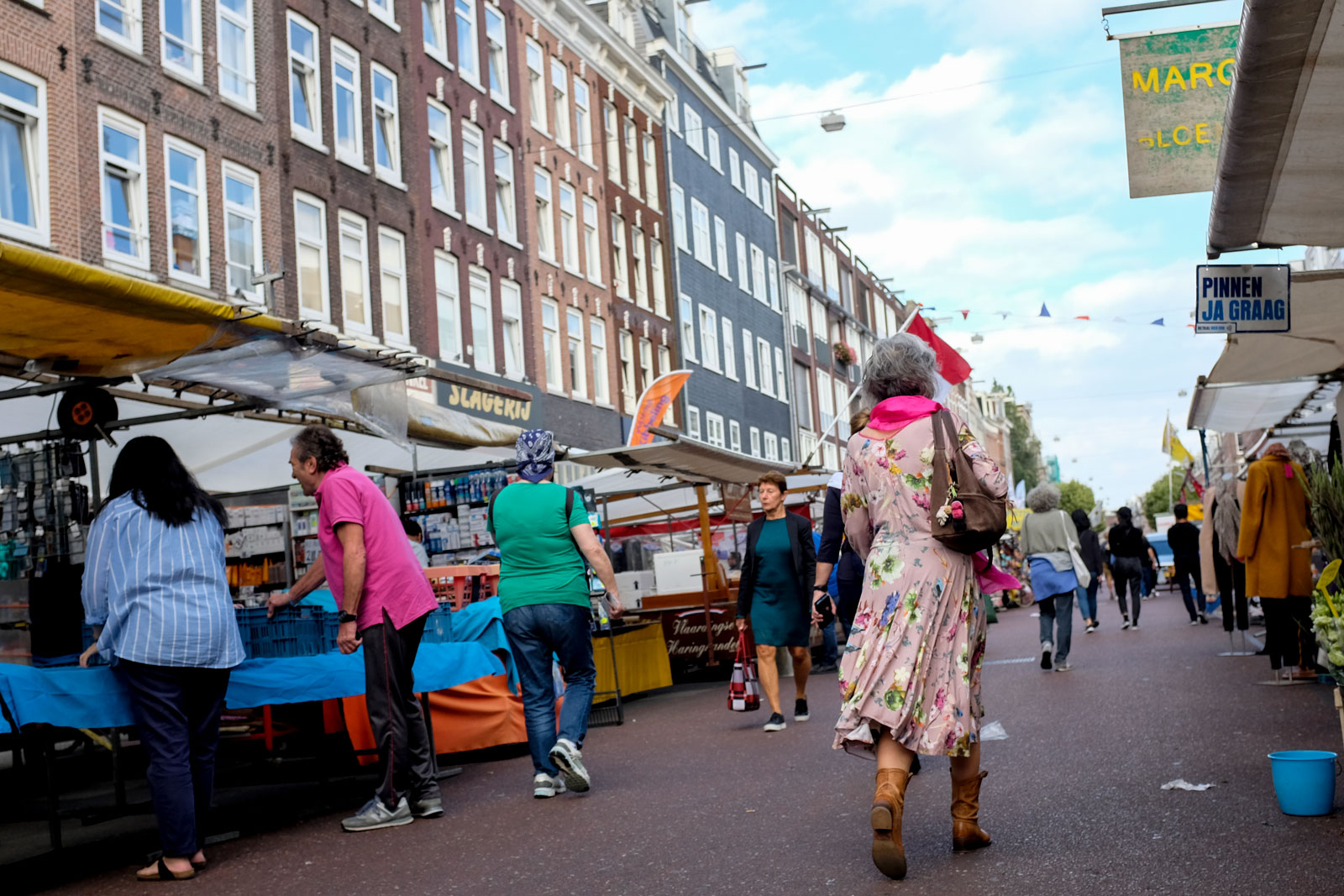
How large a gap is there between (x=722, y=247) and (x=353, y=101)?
75.9ft

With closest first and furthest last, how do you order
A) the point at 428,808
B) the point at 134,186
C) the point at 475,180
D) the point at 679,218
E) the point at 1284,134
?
the point at 1284,134
the point at 428,808
the point at 134,186
the point at 475,180
the point at 679,218

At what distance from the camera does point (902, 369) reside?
5730mm

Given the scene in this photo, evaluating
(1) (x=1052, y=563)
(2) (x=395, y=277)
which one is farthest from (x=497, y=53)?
(1) (x=1052, y=563)

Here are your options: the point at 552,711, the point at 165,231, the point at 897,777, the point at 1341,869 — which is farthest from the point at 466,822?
the point at 165,231

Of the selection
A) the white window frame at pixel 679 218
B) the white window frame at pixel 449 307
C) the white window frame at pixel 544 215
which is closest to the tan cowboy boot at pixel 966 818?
the white window frame at pixel 449 307

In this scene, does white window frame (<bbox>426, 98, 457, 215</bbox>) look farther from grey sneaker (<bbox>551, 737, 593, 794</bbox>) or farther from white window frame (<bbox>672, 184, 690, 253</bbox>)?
grey sneaker (<bbox>551, 737, 593, 794</bbox>)

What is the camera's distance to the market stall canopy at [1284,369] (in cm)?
849

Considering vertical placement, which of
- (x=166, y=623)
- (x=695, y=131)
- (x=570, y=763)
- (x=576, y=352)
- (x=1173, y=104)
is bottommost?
(x=570, y=763)

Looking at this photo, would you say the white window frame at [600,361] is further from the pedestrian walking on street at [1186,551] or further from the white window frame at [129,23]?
the pedestrian walking on street at [1186,551]

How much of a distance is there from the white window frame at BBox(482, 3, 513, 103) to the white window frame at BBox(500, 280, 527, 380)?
3967 mm

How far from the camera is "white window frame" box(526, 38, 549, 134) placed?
3344 cm

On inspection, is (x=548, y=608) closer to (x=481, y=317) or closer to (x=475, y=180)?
(x=481, y=317)

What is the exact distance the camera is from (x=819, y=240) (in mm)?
62156

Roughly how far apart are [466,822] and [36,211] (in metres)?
14.0
